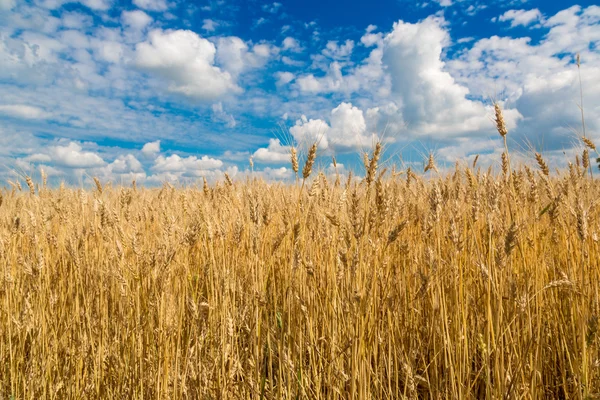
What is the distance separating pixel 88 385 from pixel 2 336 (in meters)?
0.79

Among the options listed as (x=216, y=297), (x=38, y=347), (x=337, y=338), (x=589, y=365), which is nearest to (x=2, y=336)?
(x=38, y=347)

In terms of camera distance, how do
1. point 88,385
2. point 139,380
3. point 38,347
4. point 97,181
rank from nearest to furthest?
1. point 139,380
2. point 88,385
3. point 38,347
4. point 97,181

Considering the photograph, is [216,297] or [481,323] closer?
[481,323]

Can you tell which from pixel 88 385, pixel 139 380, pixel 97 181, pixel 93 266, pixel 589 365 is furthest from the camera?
pixel 97 181

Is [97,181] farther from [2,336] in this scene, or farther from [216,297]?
[216,297]

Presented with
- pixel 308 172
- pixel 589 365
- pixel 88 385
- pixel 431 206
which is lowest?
pixel 88 385

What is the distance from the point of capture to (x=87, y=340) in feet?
6.73

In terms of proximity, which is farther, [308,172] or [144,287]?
[144,287]

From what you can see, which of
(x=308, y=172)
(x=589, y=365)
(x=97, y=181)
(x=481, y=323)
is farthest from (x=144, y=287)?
(x=97, y=181)

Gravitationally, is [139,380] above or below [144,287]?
below

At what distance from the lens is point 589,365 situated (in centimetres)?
158

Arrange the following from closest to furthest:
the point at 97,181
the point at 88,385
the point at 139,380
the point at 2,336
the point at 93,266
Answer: the point at 139,380 → the point at 88,385 → the point at 2,336 → the point at 93,266 → the point at 97,181

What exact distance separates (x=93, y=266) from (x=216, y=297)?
124cm

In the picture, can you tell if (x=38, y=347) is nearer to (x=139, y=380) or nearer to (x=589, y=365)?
(x=139, y=380)
